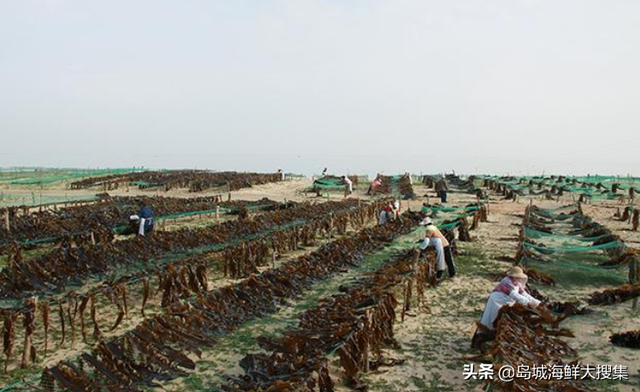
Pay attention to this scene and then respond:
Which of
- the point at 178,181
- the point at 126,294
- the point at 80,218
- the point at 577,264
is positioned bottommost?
the point at 126,294

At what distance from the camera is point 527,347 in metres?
5.18

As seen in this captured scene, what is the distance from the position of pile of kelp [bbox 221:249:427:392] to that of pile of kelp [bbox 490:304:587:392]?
136 cm

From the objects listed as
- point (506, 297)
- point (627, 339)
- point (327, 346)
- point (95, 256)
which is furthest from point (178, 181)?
point (627, 339)

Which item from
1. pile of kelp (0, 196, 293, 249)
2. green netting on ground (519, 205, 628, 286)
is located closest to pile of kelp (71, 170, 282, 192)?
pile of kelp (0, 196, 293, 249)

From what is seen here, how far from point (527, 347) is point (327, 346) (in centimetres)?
211

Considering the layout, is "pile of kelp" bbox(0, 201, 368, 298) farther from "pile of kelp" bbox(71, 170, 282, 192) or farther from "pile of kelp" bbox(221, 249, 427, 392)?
"pile of kelp" bbox(71, 170, 282, 192)

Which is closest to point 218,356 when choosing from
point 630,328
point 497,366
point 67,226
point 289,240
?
point 497,366

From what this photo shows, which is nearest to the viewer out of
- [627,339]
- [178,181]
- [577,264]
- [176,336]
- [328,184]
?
[176,336]

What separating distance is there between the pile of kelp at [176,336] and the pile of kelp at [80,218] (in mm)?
6931

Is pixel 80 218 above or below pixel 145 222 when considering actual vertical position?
below

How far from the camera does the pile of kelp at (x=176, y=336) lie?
482cm

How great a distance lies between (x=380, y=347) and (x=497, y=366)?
6.55ft

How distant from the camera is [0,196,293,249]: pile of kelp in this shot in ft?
43.2

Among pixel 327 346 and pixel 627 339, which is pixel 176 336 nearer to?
pixel 327 346
